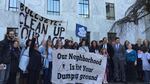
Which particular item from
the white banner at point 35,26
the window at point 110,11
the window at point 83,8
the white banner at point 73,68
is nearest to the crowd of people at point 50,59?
the white banner at point 35,26

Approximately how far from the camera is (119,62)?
14.7 meters

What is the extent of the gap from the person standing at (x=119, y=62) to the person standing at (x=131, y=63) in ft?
0.85

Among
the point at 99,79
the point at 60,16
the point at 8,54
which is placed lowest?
the point at 99,79

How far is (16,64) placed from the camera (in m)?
12.3

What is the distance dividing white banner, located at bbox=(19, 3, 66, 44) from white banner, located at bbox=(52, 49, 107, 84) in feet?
3.24

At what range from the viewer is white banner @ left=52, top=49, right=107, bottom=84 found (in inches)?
492

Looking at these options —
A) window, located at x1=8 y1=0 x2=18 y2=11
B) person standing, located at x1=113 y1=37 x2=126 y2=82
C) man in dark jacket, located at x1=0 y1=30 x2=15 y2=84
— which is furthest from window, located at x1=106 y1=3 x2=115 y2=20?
man in dark jacket, located at x1=0 y1=30 x2=15 y2=84

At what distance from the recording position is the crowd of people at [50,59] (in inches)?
460

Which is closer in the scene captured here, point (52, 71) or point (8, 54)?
point (8, 54)

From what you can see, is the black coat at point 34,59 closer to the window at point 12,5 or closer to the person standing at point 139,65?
the person standing at point 139,65

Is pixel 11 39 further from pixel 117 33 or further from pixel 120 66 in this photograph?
pixel 117 33

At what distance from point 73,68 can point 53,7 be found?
11973mm

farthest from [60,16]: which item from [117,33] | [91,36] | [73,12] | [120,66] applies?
[120,66]

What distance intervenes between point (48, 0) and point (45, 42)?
11.3 meters
